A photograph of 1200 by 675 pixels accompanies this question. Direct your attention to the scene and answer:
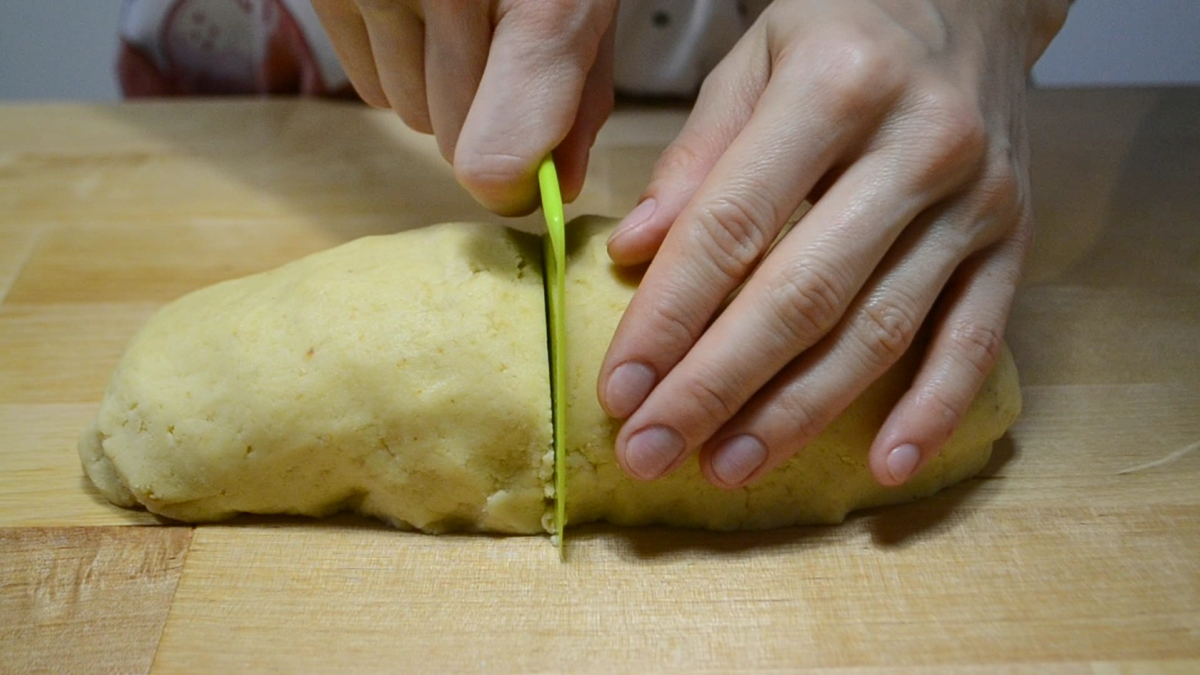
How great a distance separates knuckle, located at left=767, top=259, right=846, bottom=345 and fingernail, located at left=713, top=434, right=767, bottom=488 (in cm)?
15

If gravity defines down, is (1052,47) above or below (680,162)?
below

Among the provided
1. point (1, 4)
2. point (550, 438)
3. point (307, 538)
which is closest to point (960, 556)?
point (550, 438)

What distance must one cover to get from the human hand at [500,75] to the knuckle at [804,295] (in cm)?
35

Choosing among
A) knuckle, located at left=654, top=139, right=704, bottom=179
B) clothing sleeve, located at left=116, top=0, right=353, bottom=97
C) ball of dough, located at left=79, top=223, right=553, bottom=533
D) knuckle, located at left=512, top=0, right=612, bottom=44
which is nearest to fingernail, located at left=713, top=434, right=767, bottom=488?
ball of dough, located at left=79, top=223, right=553, bottom=533

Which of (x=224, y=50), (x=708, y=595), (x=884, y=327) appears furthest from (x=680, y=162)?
(x=224, y=50)

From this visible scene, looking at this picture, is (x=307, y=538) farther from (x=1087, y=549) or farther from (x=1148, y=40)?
(x=1148, y=40)

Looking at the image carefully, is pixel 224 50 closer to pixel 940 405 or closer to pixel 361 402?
pixel 361 402

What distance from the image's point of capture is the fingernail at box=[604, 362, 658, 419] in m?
1.22

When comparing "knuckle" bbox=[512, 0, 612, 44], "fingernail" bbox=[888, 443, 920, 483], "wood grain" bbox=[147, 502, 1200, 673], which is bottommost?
"wood grain" bbox=[147, 502, 1200, 673]

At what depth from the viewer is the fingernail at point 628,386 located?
1221 millimetres

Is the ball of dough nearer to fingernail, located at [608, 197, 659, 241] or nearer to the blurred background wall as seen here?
fingernail, located at [608, 197, 659, 241]

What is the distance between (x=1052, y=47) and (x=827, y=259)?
2.67m

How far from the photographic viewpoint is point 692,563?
1.33m

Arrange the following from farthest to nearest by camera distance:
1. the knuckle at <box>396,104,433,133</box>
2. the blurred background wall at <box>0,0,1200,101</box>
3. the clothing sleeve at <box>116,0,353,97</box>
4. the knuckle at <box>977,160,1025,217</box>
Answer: the blurred background wall at <box>0,0,1200,101</box>, the clothing sleeve at <box>116,0,353,97</box>, the knuckle at <box>396,104,433,133</box>, the knuckle at <box>977,160,1025,217</box>
